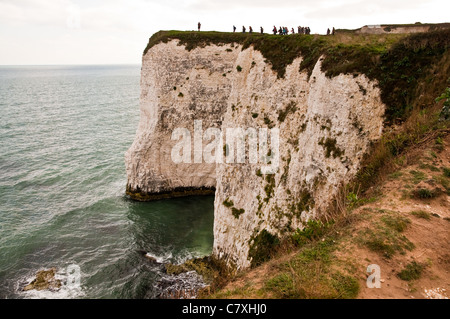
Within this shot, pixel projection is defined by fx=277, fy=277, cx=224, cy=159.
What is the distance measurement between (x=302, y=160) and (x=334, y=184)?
3287 millimetres

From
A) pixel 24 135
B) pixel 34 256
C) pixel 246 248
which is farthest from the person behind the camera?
pixel 24 135

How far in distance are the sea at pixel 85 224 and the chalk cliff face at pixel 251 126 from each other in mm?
4333

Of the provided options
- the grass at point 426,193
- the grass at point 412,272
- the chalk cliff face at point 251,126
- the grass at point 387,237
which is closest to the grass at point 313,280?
the grass at point 387,237

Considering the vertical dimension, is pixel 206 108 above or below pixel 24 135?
above

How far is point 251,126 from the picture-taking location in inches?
958

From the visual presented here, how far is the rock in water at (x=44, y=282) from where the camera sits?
2222cm

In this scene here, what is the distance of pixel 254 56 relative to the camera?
1014 inches

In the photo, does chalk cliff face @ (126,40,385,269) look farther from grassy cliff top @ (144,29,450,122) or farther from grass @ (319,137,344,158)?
grassy cliff top @ (144,29,450,122)

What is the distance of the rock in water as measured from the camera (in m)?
22.2

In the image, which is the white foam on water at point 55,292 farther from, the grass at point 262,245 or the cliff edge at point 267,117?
the grass at point 262,245

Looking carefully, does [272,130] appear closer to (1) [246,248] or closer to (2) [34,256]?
(1) [246,248]

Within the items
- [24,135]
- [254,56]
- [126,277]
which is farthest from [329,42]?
[24,135]

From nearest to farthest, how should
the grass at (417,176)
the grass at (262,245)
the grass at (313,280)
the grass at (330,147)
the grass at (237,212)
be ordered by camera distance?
the grass at (313,280), the grass at (417,176), the grass at (330,147), the grass at (262,245), the grass at (237,212)

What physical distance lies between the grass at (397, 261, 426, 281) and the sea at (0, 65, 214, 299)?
1869 cm
